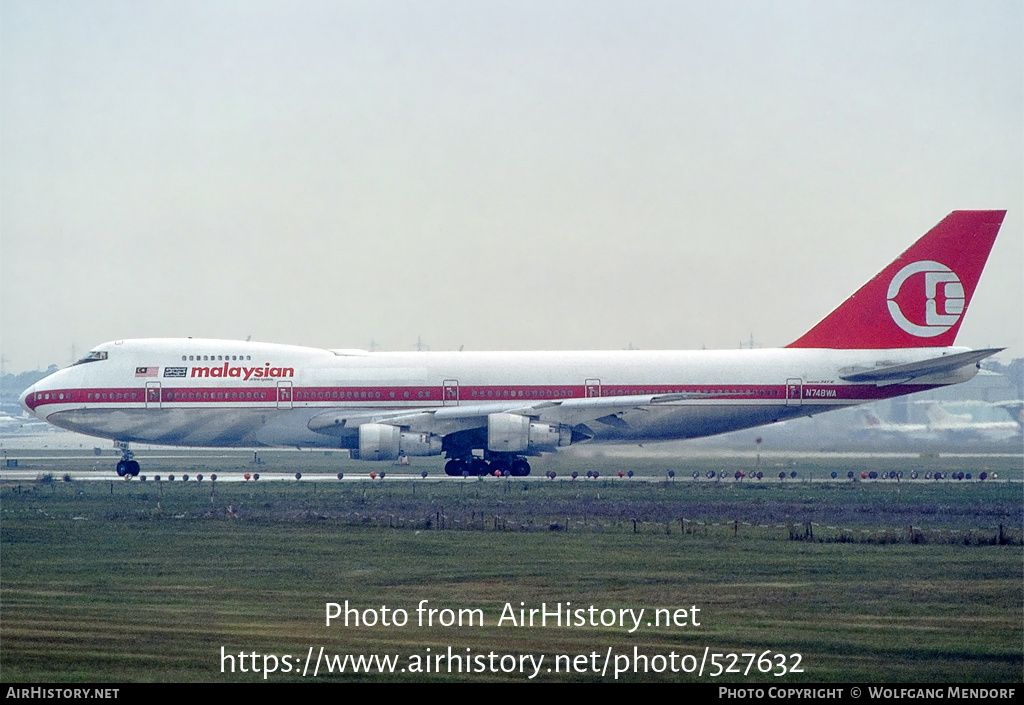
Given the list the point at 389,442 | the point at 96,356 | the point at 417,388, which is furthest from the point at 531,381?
the point at 96,356

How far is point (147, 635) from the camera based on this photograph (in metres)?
16.7

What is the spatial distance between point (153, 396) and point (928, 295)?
30.9 meters

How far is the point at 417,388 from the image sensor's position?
47.9 m

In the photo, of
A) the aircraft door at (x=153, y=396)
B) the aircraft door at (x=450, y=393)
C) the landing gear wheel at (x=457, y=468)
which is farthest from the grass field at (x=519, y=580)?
the aircraft door at (x=153, y=396)

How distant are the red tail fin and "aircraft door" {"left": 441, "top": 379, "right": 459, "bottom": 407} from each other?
14522 millimetres

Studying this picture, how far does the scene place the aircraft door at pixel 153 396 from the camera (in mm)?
48688

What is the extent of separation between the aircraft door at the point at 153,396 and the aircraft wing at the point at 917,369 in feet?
88.0

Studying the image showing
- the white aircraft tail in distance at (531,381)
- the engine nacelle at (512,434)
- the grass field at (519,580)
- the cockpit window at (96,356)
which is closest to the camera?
the grass field at (519,580)

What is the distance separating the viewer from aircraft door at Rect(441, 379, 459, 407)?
4762cm

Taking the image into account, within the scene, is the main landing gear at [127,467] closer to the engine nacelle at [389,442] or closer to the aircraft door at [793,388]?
the engine nacelle at [389,442]

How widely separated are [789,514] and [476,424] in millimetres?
15888

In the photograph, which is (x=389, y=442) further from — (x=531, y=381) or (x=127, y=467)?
(x=127, y=467)
